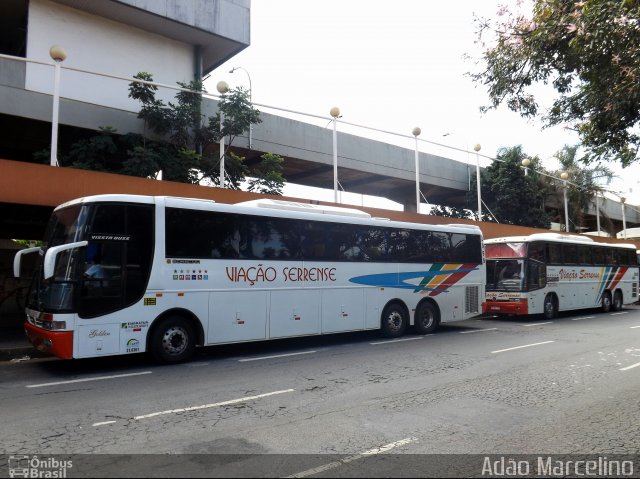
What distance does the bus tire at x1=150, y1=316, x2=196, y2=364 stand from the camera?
9109 millimetres

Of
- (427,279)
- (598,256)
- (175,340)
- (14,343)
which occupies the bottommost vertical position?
(14,343)

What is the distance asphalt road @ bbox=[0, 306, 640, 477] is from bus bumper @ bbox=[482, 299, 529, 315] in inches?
245

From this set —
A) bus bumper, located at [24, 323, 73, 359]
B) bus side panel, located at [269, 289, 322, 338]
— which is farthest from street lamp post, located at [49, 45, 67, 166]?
bus side panel, located at [269, 289, 322, 338]

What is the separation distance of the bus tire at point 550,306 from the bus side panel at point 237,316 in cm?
1219

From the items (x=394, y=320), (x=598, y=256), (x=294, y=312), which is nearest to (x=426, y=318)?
(x=394, y=320)

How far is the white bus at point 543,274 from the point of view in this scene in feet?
57.4

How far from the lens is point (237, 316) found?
10180mm

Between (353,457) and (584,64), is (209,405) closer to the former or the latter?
(353,457)

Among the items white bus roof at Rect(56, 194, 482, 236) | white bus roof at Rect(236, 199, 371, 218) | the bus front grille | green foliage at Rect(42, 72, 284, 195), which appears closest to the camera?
white bus roof at Rect(56, 194, 482, 236)

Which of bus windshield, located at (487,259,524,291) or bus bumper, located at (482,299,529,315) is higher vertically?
bus windshield, located at (487,259,524,291)

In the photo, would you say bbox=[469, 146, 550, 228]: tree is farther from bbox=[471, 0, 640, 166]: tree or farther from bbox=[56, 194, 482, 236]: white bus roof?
bbox=[471, 0, 640, 166]: tree

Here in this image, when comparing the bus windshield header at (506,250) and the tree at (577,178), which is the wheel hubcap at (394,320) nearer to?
the bus windshield header at (506,250)

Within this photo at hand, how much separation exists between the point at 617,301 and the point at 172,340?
2135 centimetres
